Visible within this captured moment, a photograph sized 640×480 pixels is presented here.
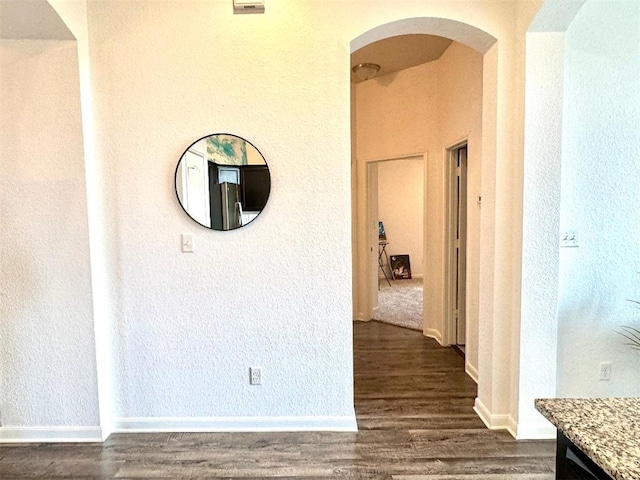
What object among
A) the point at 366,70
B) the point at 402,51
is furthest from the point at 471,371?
the point at 366,70

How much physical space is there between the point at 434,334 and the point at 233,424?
2512 millimetres

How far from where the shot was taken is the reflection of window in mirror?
228cm

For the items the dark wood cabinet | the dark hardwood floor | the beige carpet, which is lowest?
the beige carpet

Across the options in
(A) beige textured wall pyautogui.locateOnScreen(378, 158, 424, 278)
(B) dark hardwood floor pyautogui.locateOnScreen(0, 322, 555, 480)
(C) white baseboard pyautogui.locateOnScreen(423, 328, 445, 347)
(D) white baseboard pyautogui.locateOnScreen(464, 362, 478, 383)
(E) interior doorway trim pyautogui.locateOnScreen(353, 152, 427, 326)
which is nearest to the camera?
(B) dark hardwood floor pyautogui.locateOnScreen(0, 322, 555, 480)

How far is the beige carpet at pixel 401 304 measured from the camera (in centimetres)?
485

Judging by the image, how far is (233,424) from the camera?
239cm

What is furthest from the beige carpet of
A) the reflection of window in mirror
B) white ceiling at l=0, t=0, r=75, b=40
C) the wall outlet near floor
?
white ceiling at l=0, t=0, r=75, b=40

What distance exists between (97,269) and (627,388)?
11.0 feet

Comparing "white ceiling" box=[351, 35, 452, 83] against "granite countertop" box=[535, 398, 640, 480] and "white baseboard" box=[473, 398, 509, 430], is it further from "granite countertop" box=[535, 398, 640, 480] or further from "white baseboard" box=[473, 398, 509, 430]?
"granite countertop" box=[535, 398, 640, 480]

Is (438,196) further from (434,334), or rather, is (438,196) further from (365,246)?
(434,334)

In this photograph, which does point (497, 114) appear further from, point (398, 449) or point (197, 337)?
point (197, 337)

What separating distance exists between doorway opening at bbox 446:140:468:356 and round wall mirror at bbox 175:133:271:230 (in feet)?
7.33

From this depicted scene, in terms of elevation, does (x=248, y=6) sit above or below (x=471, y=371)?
above

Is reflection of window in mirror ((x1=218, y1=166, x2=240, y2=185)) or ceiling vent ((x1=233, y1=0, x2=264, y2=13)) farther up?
ceiling vent ((x1=233, y1=0, x2=264, y2=13))
